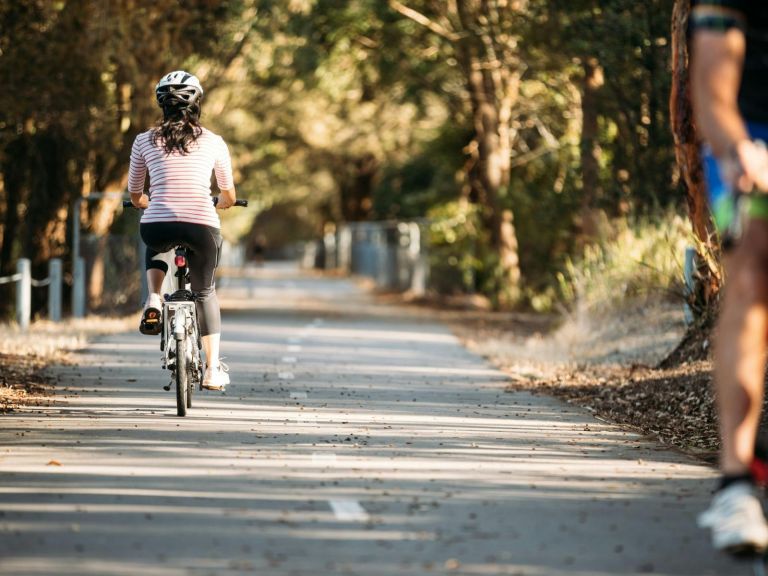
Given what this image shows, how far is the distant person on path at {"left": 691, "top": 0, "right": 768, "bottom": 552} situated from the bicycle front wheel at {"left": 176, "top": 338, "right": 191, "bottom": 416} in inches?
217

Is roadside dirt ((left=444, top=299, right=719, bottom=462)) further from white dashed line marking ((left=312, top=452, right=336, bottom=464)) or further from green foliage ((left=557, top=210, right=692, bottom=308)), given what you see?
white dashed line marking ((left=312, top=452, right=336, bottom=464))

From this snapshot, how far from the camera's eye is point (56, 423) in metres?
10.4

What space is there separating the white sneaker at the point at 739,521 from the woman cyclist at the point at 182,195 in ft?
19.0

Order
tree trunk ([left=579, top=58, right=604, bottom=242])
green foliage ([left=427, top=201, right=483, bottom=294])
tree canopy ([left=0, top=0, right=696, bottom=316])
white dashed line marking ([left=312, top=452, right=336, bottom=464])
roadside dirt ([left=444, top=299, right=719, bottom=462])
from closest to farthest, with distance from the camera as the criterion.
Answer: white dashed line marking ([left=312, top=452, right=336, bottom=464]) → roadside dirt ([left=444, top=299, right=719, bottom=462]) → tree canopy ([left=0, top=0, right=696, bottom=316]) → tree trunk ([left=579, top=58, right=604, bottom=242]) → green foliage ([left=427, top=201, right=483, bottom=294])

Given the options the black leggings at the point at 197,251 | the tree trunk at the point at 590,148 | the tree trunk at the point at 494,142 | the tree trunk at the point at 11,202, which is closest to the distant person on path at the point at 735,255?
the black leggings at the point at 197,251

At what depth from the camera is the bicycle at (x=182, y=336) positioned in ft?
35.1

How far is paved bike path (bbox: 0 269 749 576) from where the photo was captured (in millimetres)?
6134

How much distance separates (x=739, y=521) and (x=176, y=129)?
20.5 feet

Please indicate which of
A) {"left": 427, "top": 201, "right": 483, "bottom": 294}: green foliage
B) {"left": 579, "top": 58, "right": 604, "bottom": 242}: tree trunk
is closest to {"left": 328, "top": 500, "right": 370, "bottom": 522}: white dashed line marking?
{"left": 579, "top": 58, "right": 604, "bottom": 242}: tree trunk

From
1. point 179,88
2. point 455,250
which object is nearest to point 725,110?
point 179,88

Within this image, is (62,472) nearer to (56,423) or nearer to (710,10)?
(56,423)

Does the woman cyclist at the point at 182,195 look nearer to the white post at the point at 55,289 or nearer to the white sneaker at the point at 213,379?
the white sneaker at the point at 213,379

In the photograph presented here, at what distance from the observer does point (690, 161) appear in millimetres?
14703

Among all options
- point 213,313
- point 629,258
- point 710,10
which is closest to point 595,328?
point 629,258
